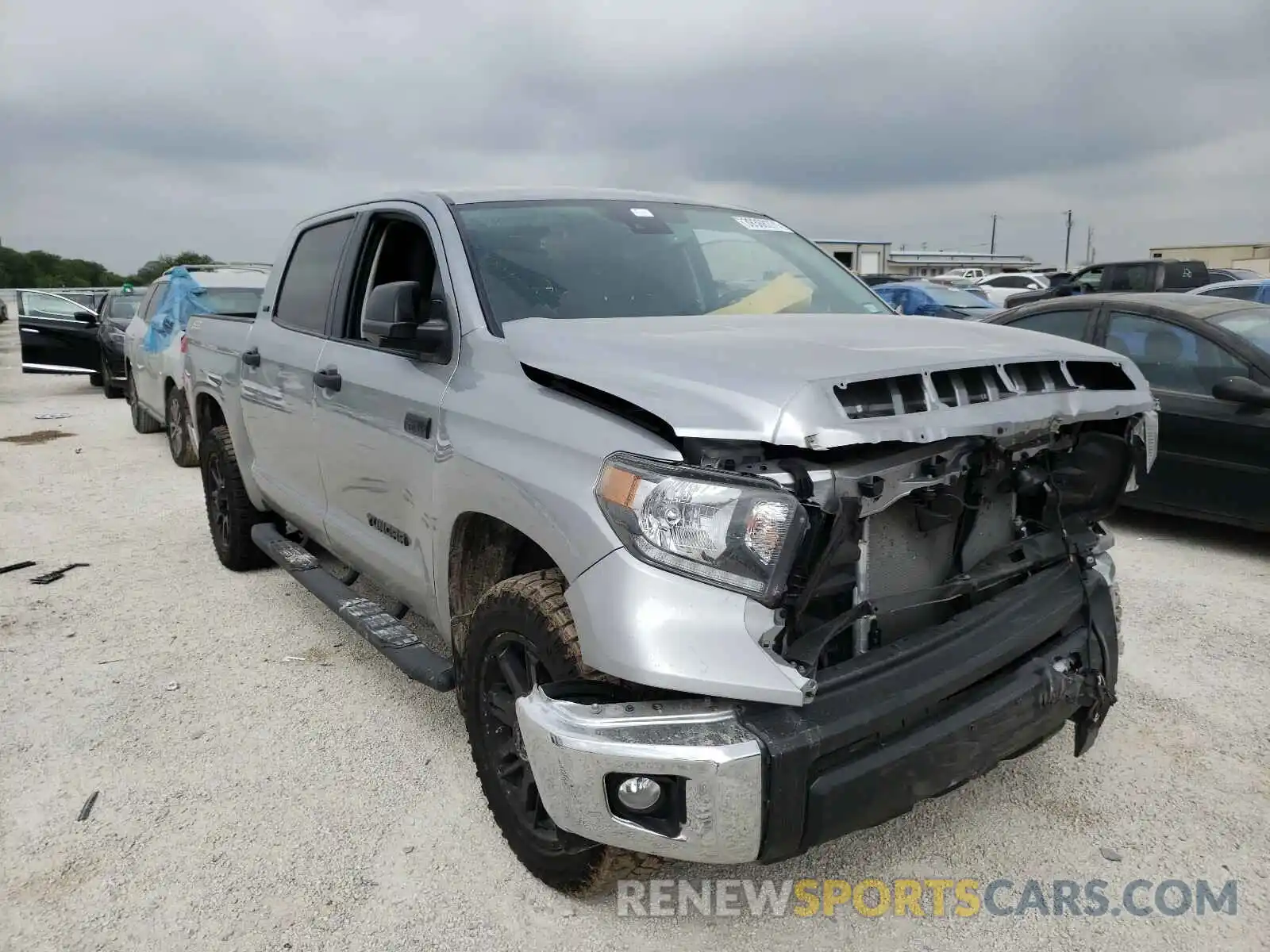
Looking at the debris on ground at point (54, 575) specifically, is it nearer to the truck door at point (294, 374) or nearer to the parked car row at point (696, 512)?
the truck door at point (294, 374)

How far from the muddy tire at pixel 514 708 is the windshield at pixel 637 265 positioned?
0.94 metres

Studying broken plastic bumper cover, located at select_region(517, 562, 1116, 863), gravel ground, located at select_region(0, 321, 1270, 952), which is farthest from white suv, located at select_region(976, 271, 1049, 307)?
broken plastic bumper cover, located at select_region(517, 562, 1116, 863)

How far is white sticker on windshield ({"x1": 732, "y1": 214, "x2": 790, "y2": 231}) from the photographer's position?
12.9 ft

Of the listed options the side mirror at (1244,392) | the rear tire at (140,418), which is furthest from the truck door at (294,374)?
the rear tire at (140,418)

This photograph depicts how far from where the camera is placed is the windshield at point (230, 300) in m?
9.12

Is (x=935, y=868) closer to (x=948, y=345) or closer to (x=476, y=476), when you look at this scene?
Result: (x=948, y=345)

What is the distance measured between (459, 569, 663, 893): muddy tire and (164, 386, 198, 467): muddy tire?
6.87m

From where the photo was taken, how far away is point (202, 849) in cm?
279

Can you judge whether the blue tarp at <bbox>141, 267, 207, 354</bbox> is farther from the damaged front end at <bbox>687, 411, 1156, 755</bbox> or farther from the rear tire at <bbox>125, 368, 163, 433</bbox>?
the damaged front end at <bbox>687, 411, 1156, 755</bbox>

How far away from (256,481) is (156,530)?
86.7 inches

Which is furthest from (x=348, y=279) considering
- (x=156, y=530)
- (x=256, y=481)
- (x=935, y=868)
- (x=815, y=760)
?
(x=156, y=530)

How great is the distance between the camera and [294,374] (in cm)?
405

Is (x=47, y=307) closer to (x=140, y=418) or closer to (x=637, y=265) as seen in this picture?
(x=140, y=418)

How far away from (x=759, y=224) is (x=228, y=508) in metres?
3.23
